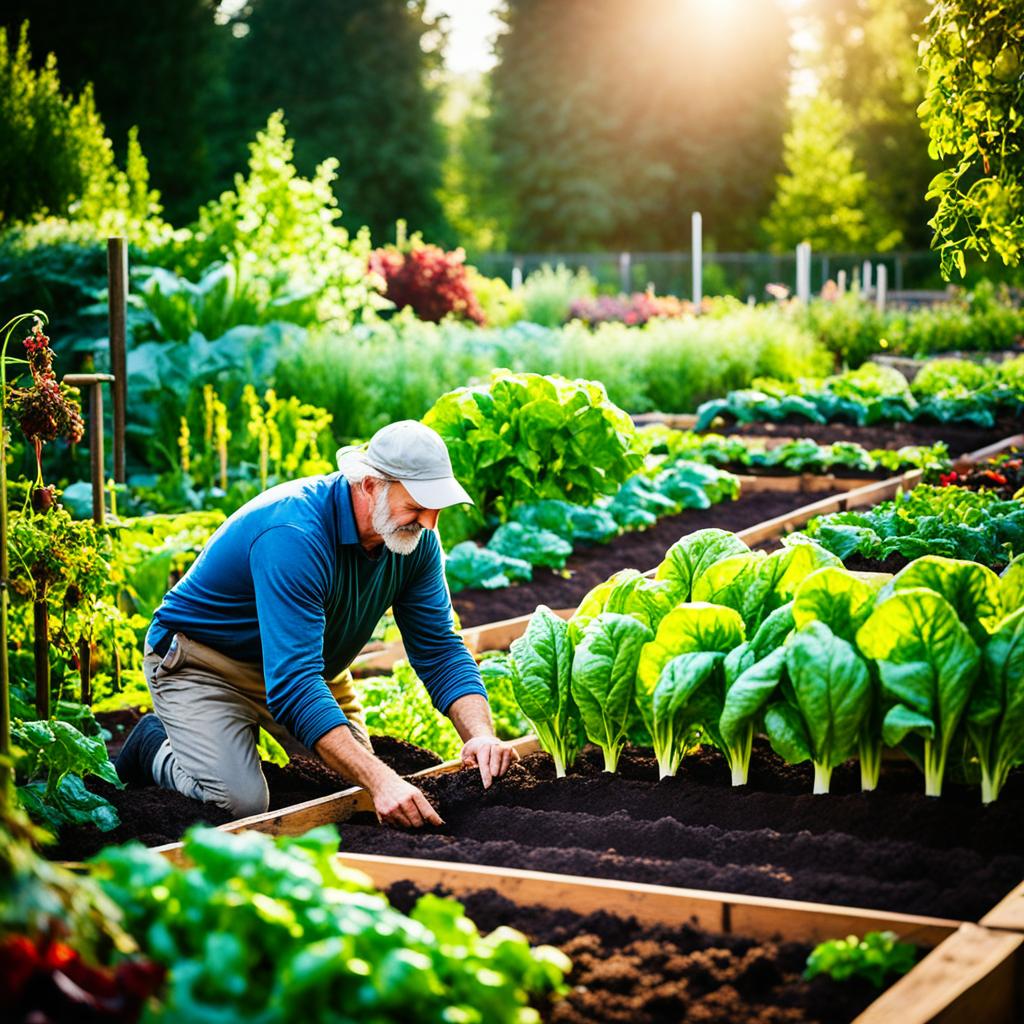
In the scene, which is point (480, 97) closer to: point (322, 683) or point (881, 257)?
point (881, 257)

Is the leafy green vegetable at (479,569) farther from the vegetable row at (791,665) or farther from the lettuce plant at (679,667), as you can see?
the lettuce plant at (679,667)

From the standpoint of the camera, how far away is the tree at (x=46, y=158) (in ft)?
47.0

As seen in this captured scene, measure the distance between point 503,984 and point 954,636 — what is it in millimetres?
1630

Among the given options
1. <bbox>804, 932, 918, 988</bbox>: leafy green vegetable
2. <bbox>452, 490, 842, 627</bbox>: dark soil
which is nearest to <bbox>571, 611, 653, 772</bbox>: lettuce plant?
<bbox>804, 932, 918, 988</bbox>: leafy green vegetable

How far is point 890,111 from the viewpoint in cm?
4306

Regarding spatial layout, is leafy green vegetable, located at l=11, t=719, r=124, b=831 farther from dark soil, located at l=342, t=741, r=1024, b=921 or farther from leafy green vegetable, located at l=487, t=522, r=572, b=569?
leafy green vegetable, located at l=487, t=522, r=572, b=569

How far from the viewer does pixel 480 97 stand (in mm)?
61719

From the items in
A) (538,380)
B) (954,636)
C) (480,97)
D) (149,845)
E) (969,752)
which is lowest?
(149,845)

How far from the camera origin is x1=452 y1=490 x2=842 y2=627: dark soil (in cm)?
648

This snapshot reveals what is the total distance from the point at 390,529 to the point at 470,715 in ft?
2.25

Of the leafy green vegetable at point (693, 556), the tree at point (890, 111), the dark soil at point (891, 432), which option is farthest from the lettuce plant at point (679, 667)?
the tree at point (890, 111)

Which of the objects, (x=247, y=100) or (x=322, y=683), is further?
(x=247, y=100)

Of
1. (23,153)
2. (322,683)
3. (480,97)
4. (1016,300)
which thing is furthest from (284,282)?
(480,97)

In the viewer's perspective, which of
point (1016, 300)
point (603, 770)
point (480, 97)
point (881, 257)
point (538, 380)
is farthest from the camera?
point (480, 97)
